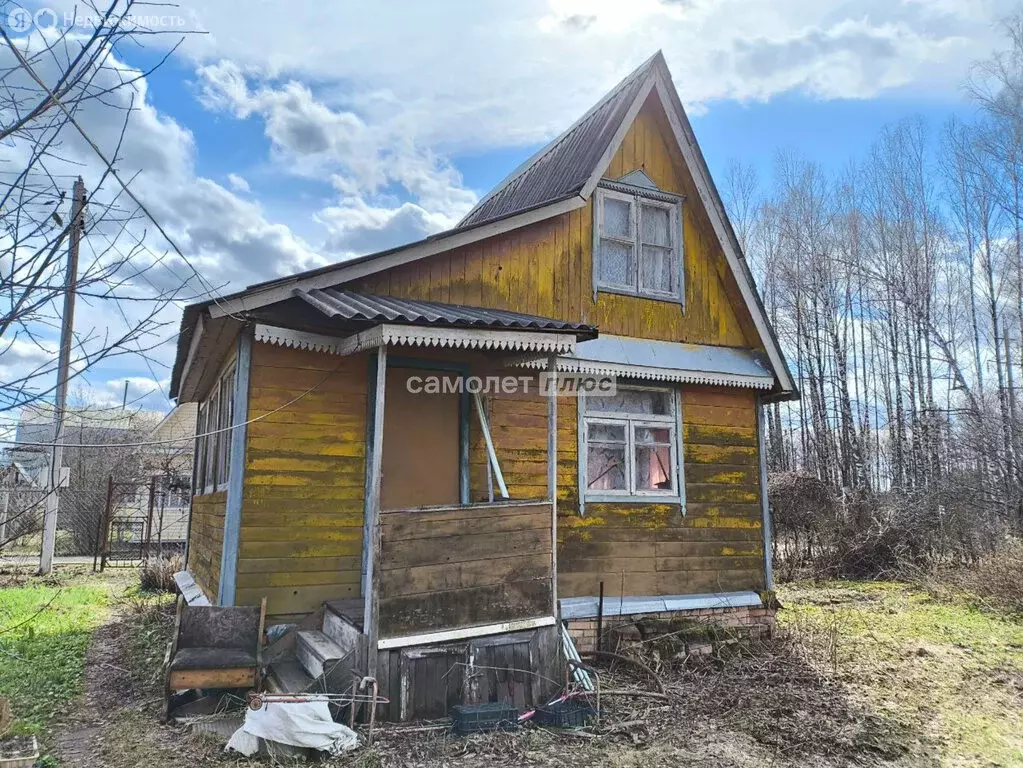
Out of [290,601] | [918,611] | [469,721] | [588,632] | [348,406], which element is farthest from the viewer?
[918,611]

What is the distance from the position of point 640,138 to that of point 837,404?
1820 cm

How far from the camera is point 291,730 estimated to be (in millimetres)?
5098

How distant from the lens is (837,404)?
24.4 meters

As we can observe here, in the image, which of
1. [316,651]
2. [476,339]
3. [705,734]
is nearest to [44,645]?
[316,651]

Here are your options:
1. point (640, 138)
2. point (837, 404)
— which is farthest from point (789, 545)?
point (640, 138)

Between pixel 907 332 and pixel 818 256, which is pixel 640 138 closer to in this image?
pixel 818 256

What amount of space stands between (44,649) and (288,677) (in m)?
4.44

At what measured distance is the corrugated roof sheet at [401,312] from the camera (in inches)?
231

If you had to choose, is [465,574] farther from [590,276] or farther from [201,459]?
[201,459]

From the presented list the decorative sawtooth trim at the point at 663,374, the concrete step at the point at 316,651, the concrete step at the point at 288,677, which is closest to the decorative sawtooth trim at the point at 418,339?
the decorative sawtooth trim at the point at 663,374

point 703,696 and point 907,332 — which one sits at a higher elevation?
point 907,332

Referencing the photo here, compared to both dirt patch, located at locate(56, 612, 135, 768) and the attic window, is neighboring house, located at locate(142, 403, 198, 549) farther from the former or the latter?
the attic window

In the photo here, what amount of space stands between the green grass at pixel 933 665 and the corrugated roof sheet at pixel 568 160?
21.5ft

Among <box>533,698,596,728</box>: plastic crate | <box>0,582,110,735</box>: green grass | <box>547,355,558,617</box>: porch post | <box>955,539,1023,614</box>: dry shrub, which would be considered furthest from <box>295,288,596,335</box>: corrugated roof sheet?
<box>955,539,1023,614</box>: dry shrub
